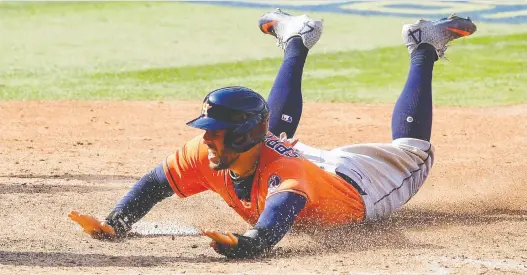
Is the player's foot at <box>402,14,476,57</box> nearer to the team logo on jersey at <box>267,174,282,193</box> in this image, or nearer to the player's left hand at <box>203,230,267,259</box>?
the team logo on jersey at <box>267,174,282,193</box>

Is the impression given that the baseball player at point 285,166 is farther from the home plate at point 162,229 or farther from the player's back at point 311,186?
the home plate at point 162,229

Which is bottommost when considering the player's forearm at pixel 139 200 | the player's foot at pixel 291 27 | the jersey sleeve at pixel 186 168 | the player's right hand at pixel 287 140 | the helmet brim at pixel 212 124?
the player's forearm at pixel 139 200

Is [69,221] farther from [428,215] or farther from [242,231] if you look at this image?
[428,215]

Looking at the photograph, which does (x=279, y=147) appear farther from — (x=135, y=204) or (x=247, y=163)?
(x=135, y=204)

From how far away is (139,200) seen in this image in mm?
4871

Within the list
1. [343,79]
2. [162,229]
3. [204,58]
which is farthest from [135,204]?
[204,58]

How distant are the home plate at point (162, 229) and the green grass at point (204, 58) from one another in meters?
5.23

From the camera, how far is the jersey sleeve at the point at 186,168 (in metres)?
4.79

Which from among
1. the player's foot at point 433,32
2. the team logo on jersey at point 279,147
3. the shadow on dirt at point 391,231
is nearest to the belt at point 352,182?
the shadow on dirt at point 391,231

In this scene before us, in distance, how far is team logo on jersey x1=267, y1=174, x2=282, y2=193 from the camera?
4.43 meters

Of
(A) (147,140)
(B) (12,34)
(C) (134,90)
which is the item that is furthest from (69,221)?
(B) (12,34)

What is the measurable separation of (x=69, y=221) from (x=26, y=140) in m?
3.24

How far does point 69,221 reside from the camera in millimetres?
5297

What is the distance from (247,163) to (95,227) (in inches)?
31.0
